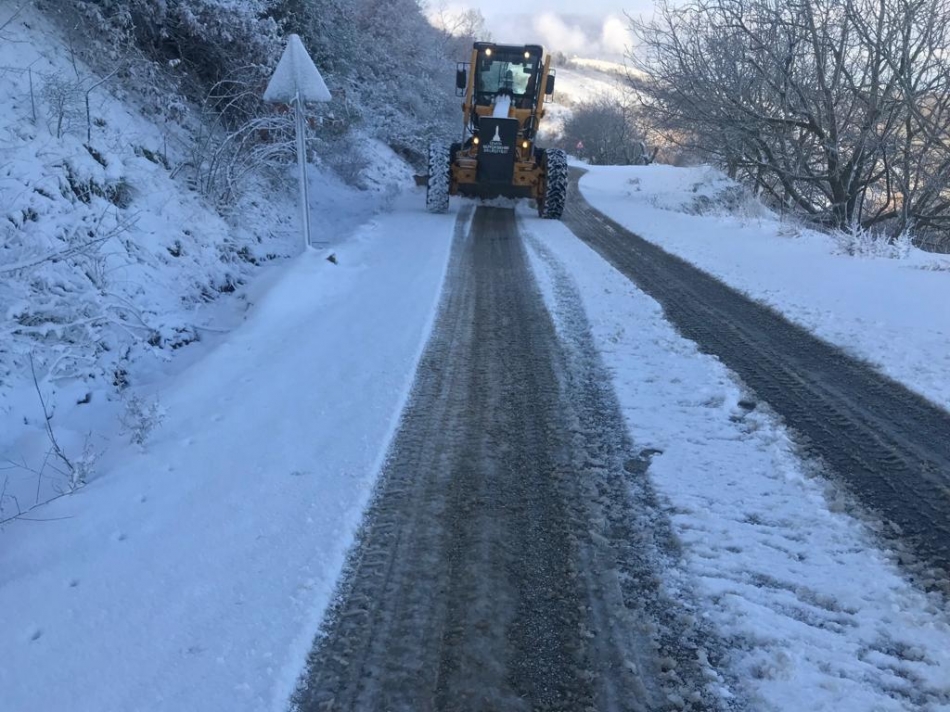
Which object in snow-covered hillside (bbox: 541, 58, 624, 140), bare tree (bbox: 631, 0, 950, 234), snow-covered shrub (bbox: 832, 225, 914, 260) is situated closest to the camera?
snow-covered shrub (bbox: 832, 225, 914, 260)

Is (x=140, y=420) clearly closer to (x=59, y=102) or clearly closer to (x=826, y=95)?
(x=59, y=102)

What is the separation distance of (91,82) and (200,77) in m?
2.96

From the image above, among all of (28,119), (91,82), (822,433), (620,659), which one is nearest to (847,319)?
(822,433)

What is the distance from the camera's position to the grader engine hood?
12.4 meters

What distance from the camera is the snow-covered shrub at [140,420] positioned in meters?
3.77

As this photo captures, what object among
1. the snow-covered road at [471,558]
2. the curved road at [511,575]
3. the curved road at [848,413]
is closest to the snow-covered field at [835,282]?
the curved road at [848,413]

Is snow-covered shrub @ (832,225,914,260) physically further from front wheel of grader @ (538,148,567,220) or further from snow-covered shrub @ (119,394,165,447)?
snow-covered shrub @ (119,394,165,447)

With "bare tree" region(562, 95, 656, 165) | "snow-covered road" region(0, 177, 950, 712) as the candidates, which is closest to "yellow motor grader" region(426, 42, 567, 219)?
"snow-covered road" region(0, 177, 950, 712)

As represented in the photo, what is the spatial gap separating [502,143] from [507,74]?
7.33 feet

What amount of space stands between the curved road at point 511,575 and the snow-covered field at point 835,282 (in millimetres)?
2584

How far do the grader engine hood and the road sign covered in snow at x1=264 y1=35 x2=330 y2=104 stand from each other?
5.26 meters

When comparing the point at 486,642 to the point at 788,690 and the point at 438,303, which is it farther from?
the point at 438,303

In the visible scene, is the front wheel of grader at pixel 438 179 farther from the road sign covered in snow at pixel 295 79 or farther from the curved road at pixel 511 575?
the curved road at pixel 511 575

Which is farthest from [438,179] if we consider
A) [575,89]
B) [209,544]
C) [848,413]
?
[575,89]
